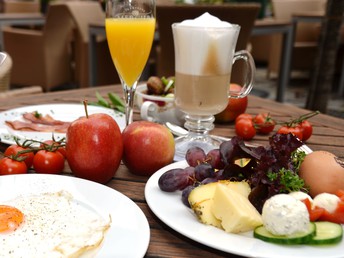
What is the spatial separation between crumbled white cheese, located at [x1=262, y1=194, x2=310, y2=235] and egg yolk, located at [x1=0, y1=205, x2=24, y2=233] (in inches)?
13.6

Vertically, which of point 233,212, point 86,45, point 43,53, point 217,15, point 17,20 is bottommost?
point 43,53

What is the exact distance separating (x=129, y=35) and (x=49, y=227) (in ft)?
1.80

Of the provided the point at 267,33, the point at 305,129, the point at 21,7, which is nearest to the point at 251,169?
the point at 305,129

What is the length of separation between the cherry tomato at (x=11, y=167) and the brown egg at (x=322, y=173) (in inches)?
19.8

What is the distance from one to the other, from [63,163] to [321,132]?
0.70 m

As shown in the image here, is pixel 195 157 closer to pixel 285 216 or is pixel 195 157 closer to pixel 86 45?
pixel 285 216

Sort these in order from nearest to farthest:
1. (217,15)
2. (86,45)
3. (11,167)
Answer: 1. (11,167)
2. (217,15)
3. (86,45)

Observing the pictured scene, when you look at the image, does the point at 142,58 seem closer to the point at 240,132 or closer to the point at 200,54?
the point at 200,54

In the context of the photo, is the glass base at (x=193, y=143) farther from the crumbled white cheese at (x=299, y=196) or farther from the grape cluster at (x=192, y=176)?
the crumbled white cheese at (x=299, y=196)

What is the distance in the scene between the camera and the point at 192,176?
69 cm

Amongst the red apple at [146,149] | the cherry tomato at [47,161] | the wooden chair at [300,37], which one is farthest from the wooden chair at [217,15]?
the wooden chair at [300,37]

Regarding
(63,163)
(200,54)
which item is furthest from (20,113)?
(200,54)

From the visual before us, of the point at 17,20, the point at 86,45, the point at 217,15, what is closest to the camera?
the point at 217,15

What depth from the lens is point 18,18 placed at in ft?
13.2
